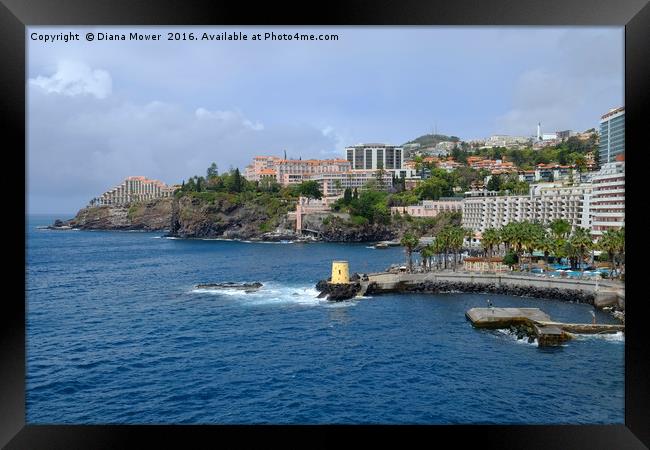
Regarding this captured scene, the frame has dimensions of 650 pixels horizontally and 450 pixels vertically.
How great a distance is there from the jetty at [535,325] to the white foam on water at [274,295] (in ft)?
14.1

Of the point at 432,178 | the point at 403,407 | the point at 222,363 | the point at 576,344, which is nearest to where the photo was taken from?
the point at 403,407

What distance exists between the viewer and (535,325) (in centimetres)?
965

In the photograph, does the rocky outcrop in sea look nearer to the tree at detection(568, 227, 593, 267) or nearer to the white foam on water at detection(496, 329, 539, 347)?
the tree at detection(568, 227, 593, 267)

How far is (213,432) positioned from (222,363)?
4262 mm

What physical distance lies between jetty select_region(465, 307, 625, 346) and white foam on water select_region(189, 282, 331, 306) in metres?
4.30

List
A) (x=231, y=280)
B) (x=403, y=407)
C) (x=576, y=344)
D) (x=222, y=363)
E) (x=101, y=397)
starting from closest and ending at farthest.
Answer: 1. (x=403, y=407)
2. (x=101, y=397)
3. (x=222, y=363)
4. (x=576, y=344)
5. (x=231, y=280)

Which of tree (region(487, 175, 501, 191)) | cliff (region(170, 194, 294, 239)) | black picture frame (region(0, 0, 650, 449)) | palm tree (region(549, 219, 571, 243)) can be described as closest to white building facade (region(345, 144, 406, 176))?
cliff (region(170, 194, 294, 239))

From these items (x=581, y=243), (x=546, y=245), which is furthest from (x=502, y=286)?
(x=581, y=243)

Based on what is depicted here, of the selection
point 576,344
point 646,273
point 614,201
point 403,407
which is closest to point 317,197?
point 614,201

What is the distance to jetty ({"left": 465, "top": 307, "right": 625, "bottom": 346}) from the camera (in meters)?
9.05

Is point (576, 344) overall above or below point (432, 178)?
below
